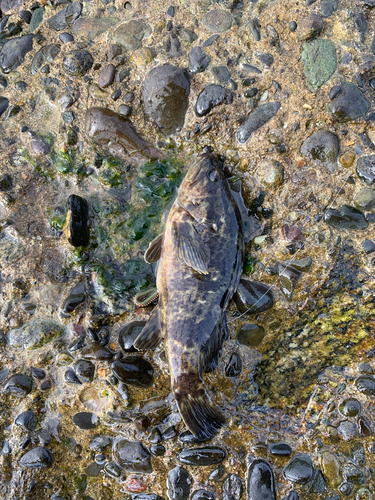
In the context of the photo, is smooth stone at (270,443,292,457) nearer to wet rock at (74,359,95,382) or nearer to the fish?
the fish

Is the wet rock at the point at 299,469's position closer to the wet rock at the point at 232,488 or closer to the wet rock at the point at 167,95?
the wet rock at the point at 232,488

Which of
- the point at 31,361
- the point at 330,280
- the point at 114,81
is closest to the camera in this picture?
the point at 330,280

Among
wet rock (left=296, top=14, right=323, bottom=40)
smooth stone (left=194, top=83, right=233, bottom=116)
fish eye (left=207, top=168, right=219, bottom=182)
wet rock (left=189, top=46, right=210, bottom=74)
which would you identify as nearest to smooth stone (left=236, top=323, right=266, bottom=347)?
fish eye (left=207, top=168, right=219, bottom=182)

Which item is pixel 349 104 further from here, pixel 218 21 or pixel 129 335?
pixel 129 335

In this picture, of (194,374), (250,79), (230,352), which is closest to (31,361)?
(194,374)

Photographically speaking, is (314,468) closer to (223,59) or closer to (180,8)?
(223,59)

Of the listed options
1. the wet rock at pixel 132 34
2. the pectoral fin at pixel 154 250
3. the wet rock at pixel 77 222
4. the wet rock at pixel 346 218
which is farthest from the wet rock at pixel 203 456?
the wet rock at pixel 132 34
